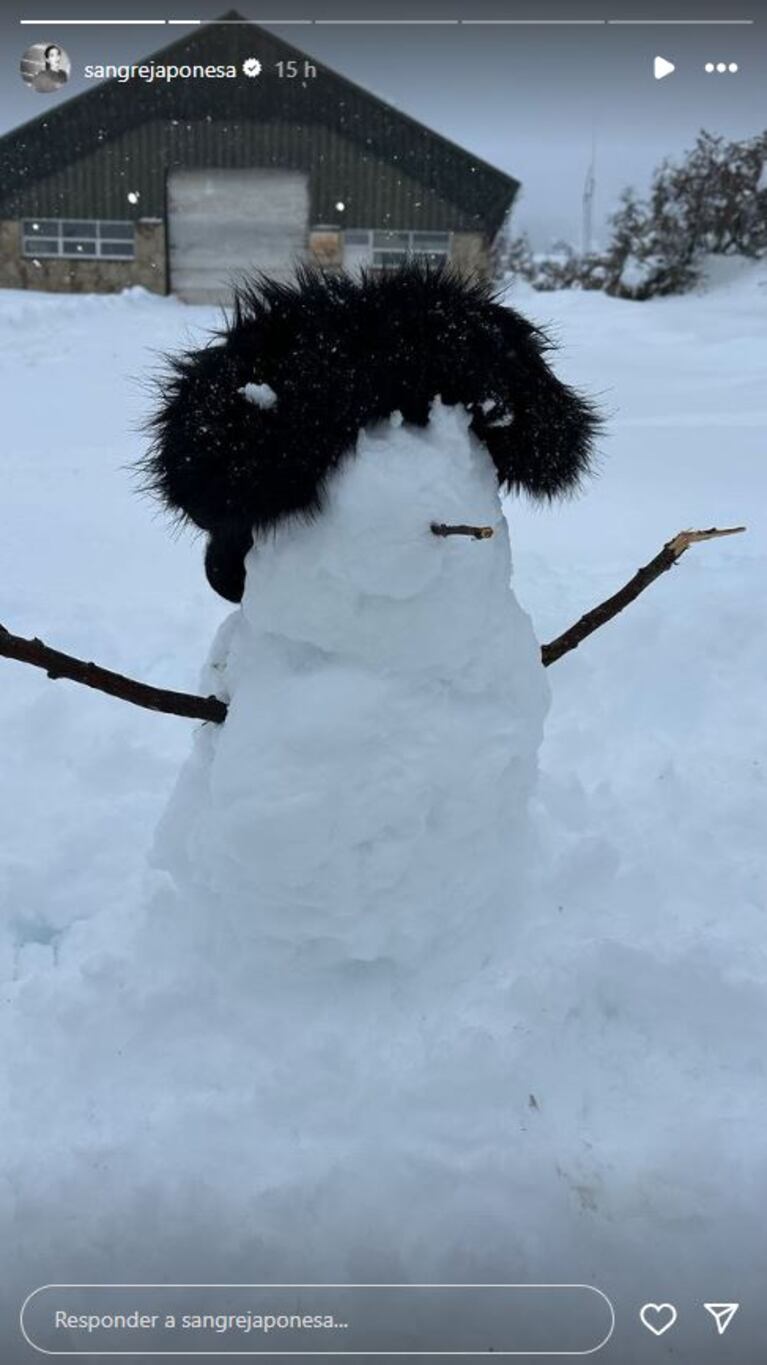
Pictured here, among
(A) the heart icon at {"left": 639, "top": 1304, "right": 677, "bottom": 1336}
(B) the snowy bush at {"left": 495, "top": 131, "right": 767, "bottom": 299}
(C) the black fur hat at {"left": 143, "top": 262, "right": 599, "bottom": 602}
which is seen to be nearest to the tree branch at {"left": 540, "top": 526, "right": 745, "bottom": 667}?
(C) the black fur hat at {"left": 143, "top": 262, "right": 599, "bottom": 602}

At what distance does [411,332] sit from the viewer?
1.33 metres

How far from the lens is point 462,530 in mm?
1340

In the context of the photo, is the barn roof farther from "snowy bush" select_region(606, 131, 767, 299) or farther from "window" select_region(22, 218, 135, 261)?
"snowy bush" select_region(606, 131, 767, 299)

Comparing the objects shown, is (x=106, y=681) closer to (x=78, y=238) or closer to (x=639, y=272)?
(x=639, y=272)

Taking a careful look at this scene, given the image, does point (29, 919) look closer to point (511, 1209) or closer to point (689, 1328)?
point (511, 1209)

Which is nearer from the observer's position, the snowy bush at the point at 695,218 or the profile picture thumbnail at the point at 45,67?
the profile picture thumbnail at the point at 45,67

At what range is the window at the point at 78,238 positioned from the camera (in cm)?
1246

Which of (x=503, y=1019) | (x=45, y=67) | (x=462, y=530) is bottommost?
(x=503, y=1019)

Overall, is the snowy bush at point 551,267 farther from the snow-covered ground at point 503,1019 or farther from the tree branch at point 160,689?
the tree branch at point 160,689

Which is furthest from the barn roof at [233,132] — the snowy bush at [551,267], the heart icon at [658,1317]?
the heart icon at [658,1317]

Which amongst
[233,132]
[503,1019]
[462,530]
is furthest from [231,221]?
[503,1019]

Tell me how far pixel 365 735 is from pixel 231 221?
11910mm

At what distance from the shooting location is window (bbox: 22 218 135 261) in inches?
491

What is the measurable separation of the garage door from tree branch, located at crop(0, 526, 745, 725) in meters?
11.0
